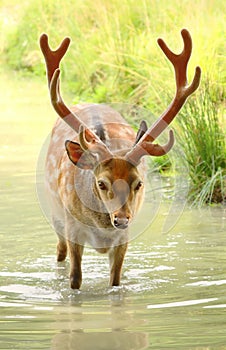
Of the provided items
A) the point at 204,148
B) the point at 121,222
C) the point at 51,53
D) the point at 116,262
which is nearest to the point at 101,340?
the point at 121,222

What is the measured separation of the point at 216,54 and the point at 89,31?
21.1 feet

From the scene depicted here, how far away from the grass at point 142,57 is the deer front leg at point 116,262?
253 centimetres

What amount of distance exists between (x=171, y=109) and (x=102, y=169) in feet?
2.53

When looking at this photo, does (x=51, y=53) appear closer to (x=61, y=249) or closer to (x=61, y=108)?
(x=61, y=108)

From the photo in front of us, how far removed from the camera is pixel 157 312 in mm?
6770

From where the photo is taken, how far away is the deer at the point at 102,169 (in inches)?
267

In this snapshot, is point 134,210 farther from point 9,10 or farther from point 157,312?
point 9,10

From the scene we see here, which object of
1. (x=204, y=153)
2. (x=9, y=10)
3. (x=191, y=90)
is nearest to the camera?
(x=191, y=90)

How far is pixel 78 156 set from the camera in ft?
23.0

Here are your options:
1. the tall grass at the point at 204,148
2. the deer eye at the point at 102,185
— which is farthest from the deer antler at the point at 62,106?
the tall grass at the point at 204,148

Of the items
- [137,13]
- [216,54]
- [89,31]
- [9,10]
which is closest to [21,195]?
[216,54]

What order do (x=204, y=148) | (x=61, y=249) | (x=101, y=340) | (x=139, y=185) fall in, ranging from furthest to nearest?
(x=204, y=148) → (x=61, y=249) → (x=139, y=185) → (x=101, y=340)

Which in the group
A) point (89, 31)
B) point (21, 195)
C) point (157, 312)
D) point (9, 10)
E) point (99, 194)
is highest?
point (99, 194)

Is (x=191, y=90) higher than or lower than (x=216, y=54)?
higher
